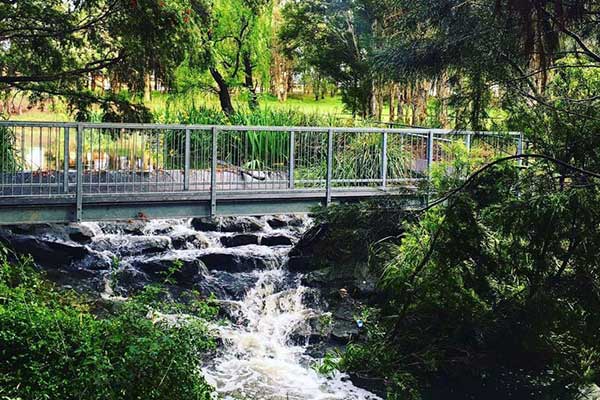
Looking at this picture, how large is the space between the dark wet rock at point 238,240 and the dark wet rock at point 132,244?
3.82 feet

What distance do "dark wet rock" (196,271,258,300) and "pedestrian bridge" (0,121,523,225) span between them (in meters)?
1.85

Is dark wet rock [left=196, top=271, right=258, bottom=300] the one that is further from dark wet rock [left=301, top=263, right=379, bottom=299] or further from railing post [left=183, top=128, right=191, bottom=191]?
railing post [left=183, top=128, right=191, bottom=191]

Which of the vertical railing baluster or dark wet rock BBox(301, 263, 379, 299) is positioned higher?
the vertical railing baluster

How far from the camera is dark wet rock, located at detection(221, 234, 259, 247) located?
Answer: 1572 cm

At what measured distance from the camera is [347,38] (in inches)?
1062

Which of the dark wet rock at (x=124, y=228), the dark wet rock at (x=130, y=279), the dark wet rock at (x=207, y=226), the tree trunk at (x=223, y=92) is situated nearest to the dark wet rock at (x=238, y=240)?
the dark wet rock at (x=207, y=226)

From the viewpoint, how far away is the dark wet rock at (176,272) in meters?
13.5

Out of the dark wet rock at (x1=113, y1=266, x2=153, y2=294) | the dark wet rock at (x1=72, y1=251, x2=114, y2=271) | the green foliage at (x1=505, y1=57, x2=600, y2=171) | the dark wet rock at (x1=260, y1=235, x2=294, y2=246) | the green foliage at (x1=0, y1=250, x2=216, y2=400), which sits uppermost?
the green foliage at (x1=505, y1=57, x2=600, y2=171)

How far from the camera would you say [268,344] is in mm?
11609

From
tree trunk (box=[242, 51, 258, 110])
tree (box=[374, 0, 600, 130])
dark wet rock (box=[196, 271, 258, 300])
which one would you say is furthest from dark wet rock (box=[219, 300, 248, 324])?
tree trunk (box=[242, 51, 258, 110])

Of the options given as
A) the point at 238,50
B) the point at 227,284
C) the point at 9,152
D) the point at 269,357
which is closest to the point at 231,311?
the point at 227,284

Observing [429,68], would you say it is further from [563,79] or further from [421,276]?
[421,276]

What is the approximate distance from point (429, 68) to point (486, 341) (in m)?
3.99

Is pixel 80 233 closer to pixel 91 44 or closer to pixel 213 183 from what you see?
pixel 91 44
